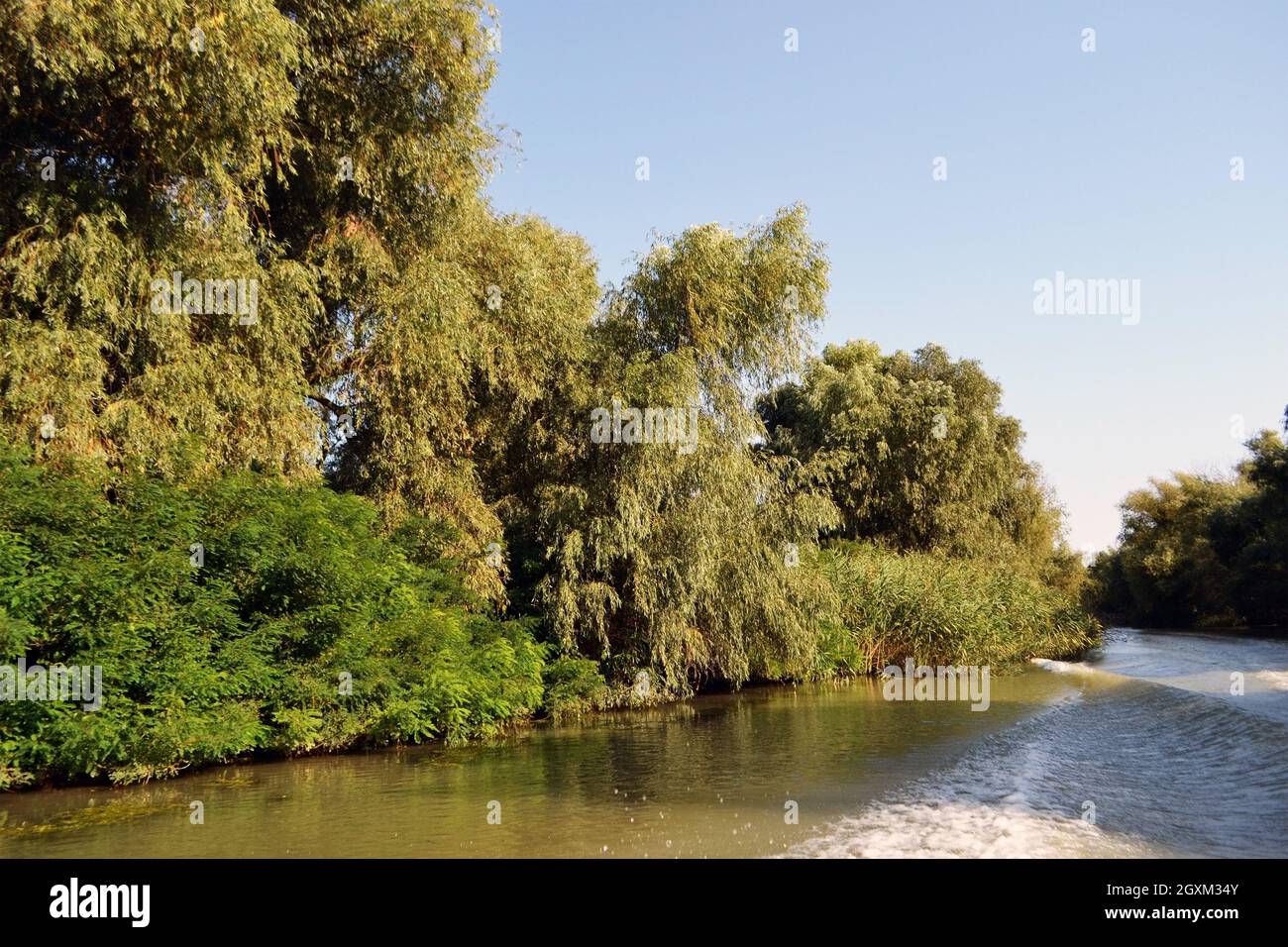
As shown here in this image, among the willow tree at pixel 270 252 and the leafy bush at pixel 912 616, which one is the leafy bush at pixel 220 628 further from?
the leafy bush at pixel 912 616

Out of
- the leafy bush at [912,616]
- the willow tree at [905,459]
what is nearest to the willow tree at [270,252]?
the leafy bush at [912,616]

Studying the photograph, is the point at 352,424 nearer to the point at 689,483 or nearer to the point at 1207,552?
the point at 689,483

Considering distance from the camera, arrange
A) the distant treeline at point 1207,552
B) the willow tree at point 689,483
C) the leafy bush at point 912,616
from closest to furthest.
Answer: the willow tree at point 689,483 → the leafy bush at point 912,616 → the distant treeline at point 1207,552

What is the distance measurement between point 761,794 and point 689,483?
369 inches

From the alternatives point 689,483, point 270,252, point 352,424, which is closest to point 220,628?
point 352,424

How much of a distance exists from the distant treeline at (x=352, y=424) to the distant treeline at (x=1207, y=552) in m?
26.1

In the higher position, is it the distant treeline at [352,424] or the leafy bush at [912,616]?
the distant treeline at [352,424]

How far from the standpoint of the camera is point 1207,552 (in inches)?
2115

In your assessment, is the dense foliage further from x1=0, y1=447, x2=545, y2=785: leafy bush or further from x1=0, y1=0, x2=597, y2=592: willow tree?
x1=0, y1=447, x2=545, y2=785: leafy bush

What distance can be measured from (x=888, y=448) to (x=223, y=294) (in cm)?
2738

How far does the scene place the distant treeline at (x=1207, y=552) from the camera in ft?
146

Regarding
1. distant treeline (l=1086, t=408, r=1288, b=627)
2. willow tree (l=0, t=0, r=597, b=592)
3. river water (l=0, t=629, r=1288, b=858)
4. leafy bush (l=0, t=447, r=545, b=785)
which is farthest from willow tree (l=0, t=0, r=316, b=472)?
distant treeline (l=1086, t=408, r=1288, b=627)

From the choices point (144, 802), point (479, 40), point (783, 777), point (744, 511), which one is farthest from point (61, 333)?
point (744, 511)

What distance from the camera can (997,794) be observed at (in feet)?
36.6
